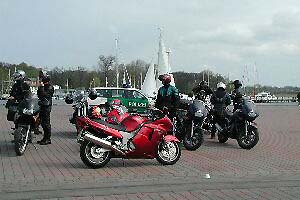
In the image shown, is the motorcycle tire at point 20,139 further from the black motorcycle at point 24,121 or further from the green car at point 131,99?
the green car at point 131,99

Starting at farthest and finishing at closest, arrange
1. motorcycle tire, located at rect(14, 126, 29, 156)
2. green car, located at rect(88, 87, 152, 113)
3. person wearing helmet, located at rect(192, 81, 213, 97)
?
green car, located at rect(88, 87, 152, 113)
person wearing helmet, located at rect(192, 81, 213, 97)
motorcycle tire, located at rect(14, 126, 29, 156)

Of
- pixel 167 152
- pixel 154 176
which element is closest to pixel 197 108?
pixel 167 152

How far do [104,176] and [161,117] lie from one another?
197 cm

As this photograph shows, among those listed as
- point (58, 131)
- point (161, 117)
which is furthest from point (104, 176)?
point (58, 131)

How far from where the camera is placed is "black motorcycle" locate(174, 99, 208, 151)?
11.8 meters

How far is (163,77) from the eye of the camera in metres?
11.5

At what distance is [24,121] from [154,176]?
3.94 metres

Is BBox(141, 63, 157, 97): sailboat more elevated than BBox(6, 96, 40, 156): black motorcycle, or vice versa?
BBox(141, 63, 157, 97): sailboat

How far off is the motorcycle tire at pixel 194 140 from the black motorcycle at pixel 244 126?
121cm

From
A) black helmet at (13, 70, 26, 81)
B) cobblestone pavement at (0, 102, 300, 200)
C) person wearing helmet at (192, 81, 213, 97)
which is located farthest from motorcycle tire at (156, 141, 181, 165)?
black helmet at (13, 70, 26, 81)

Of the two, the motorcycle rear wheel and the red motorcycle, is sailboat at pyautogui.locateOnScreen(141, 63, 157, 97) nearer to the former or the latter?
the motorcycle rear wheel

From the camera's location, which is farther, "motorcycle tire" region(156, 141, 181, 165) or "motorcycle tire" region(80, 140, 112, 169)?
"motorcycle tire" region(156, 141, 181, 165)

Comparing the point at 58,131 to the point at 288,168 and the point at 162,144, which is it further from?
the point at 288,168

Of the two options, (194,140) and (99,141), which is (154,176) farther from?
(194,140)
